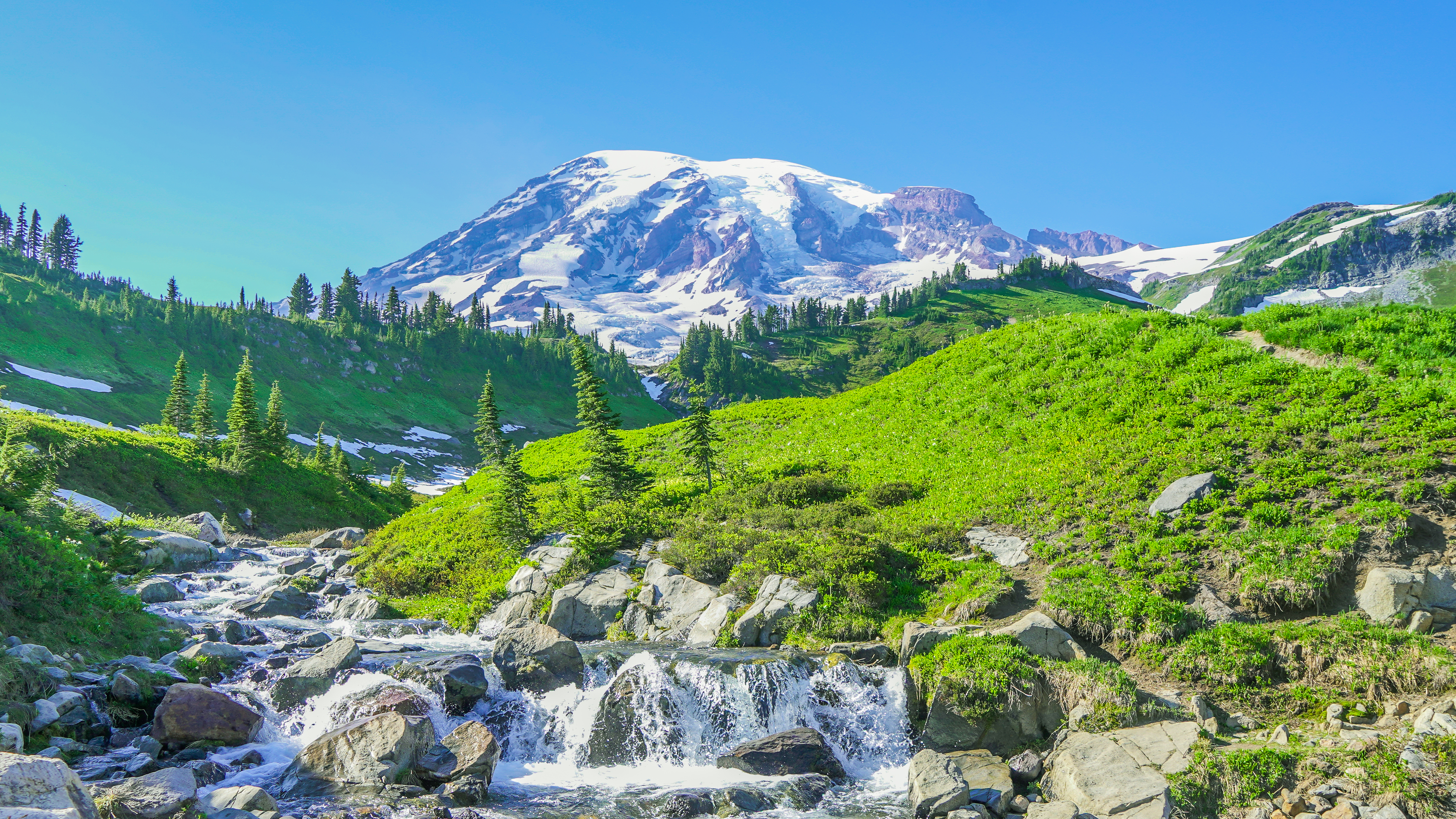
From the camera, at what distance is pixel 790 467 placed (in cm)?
3394

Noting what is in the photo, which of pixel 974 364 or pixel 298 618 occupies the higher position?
pixel 974 364

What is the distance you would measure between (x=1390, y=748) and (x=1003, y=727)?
253 inches

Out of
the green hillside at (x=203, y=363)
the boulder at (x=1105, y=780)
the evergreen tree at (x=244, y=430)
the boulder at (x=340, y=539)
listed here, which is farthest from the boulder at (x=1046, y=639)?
the green hillside at (x=203, y=363)

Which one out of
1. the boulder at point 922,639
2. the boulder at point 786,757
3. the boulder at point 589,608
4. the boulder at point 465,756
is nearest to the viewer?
the boulder at point 465,756

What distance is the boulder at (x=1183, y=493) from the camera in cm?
2050

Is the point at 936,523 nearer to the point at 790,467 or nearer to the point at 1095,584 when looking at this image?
the point at 1095,584

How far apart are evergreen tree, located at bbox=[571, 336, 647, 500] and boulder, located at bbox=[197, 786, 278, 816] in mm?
20438

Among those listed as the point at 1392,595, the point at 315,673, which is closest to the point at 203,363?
the point at 315,673

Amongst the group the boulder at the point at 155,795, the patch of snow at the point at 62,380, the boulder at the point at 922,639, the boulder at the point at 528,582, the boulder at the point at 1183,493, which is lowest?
the boulder at the point at 528,582

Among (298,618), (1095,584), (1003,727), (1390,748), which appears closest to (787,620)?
(1003,727)

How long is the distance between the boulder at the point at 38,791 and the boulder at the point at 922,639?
1546cm

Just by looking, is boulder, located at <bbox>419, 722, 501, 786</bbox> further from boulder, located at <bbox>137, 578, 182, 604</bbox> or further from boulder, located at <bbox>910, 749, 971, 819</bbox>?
Result: boulder, located at <bbox>137, 578, 182, 604</bbox>

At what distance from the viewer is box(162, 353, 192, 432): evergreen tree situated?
71.4m

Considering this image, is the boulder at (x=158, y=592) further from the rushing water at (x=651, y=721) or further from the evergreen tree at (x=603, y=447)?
the evergreen tree at (x=603, y=447)
